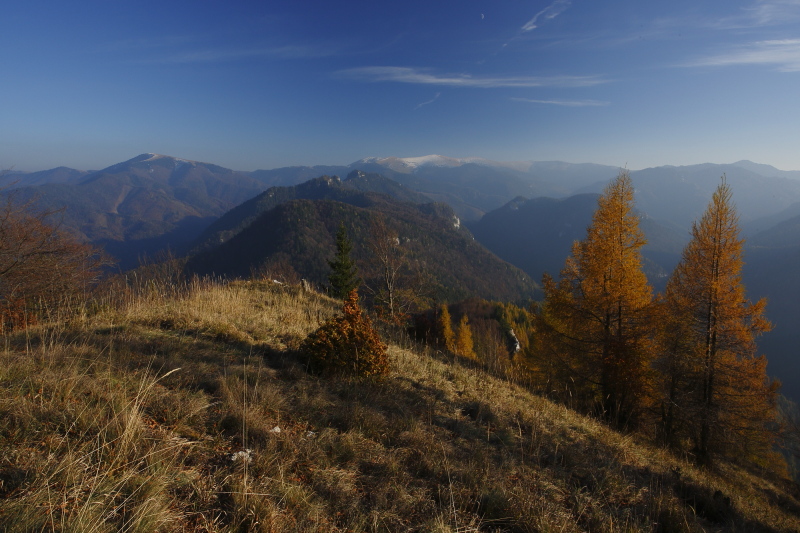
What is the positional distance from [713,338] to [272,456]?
1574 cm

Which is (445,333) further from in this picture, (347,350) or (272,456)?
(272,456)

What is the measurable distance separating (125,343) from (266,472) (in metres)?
3.41

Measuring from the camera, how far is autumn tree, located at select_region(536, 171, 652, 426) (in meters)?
11.9

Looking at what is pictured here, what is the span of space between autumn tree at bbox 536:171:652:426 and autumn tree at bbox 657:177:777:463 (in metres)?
1.18

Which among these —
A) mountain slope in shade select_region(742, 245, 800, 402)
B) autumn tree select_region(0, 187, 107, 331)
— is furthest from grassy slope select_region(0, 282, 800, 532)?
mountain slope in shade select_region(742, 245, 800, 402)

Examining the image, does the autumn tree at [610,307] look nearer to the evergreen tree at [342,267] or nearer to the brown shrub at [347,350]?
the brown shrub at [347,350]

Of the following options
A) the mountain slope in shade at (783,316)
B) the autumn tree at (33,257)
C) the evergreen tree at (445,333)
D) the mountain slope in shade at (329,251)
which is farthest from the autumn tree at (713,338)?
the mountain slope in shade at (783,316)

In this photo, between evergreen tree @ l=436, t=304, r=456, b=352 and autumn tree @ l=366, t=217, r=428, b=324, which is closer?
evergreen tree @ l=436, t=304, r=456, b=352

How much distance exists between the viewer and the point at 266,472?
2.44 metres

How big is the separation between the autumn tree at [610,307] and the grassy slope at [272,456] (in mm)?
7472

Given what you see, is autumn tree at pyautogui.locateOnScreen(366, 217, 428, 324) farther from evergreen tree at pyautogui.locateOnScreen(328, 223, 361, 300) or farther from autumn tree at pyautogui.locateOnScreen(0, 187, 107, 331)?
autumn tree at pyautogui.locateOnScreen(0, 187, 107, 331)

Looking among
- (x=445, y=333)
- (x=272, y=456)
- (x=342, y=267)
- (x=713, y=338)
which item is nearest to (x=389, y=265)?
(x=342, y=267)

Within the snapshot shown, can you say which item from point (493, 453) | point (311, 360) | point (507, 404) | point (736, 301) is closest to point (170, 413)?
point (311, 360)

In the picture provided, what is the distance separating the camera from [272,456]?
8.45ft
